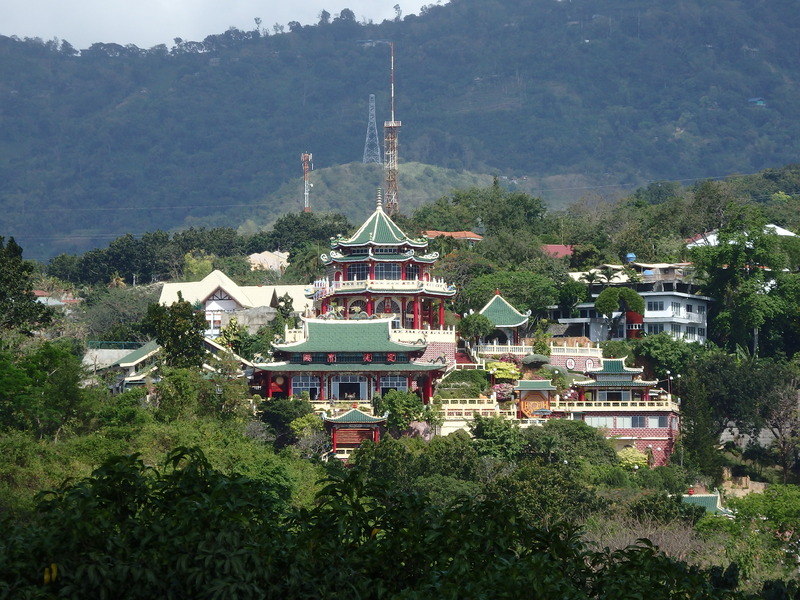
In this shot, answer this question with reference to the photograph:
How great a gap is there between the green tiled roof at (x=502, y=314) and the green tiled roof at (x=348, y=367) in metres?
8.37

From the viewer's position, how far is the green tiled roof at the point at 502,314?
71812 mm

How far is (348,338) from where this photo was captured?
64.6 m

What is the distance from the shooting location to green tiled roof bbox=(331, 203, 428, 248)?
70750mm

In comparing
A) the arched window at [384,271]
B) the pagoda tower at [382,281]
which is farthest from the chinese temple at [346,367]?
the arched window at [384,271]

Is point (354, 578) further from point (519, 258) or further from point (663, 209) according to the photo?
point (663, 209)

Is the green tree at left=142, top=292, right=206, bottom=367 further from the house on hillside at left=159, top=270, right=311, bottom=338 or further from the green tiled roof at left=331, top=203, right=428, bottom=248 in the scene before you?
the house on hillside at left=159, top=270, right=311, bottom=338

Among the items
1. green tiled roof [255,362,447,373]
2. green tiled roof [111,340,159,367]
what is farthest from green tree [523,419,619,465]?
green tiled roof [111,340,159,367]

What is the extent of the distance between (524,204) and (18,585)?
86892 mm

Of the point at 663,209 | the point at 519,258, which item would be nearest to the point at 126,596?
the point at 519,258

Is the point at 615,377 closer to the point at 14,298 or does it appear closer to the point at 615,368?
the point at 615,368

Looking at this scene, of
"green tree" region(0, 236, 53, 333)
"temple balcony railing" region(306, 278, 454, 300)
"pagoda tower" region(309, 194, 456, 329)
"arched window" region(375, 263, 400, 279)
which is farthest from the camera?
"arched window" region(375, 263, 400, 279)

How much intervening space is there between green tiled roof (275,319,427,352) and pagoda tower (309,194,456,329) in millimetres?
4196

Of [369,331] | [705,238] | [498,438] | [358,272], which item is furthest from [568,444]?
[705,238]

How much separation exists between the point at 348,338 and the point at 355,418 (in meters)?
4.69
